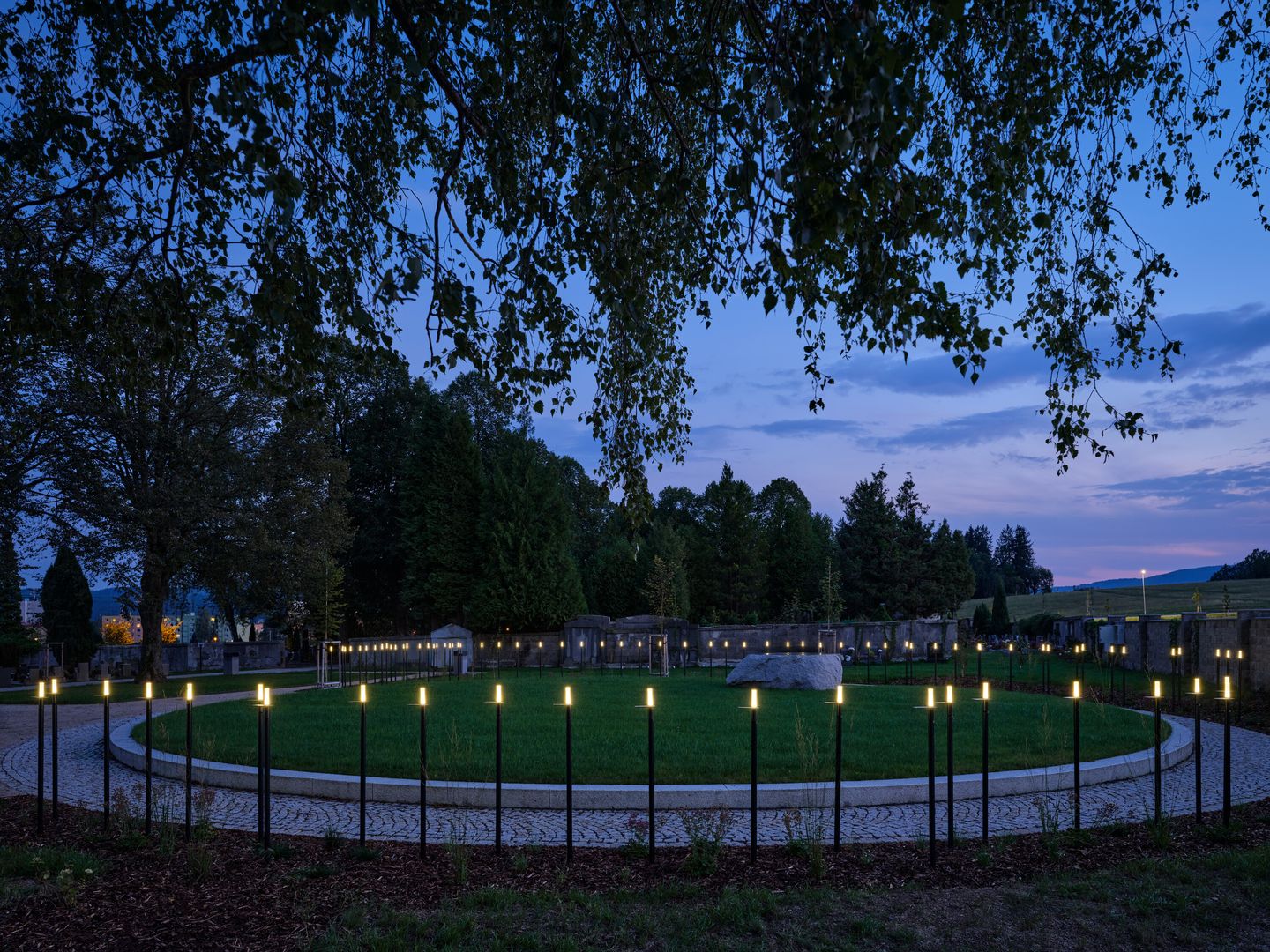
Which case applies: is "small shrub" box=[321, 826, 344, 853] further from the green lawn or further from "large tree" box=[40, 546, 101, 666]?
"large tree" box=[40, 546, 101, 666]

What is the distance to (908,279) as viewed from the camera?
487 centimetres

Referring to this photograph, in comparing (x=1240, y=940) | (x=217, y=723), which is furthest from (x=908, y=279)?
(x=217, y=723)

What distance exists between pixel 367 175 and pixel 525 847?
5.70m

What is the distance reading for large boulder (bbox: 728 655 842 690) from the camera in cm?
1992

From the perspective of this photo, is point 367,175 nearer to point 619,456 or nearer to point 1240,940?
point 619,456

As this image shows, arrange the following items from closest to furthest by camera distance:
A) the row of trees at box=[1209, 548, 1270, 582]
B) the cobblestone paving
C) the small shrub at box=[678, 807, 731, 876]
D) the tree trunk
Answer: the small shrub at box=[678, 807, 731, 876]
the cobblestone paving
the tree trunk
the row of trees at box=[1209, 548, 1270, 582]

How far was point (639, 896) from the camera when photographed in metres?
5.30

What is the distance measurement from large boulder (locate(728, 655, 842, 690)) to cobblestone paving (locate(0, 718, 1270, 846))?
33.3 feet

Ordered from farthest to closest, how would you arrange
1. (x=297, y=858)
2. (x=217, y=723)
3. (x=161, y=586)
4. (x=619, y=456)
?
(x=161, y=586), (x=217, y=723), (x=619, y=456), (x=297, y=858)

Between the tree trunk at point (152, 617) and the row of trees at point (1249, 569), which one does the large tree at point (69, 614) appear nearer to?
the tree trunk at point (152, 617)

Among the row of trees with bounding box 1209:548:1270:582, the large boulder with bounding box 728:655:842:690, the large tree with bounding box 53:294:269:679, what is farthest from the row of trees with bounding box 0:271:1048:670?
the row of trees with bounding box 1209:548:1270:582

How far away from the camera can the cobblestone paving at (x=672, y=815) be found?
712 centimetres

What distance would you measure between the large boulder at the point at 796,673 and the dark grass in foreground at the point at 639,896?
43.8 feet

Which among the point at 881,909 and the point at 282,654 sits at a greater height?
the point at 881,909
